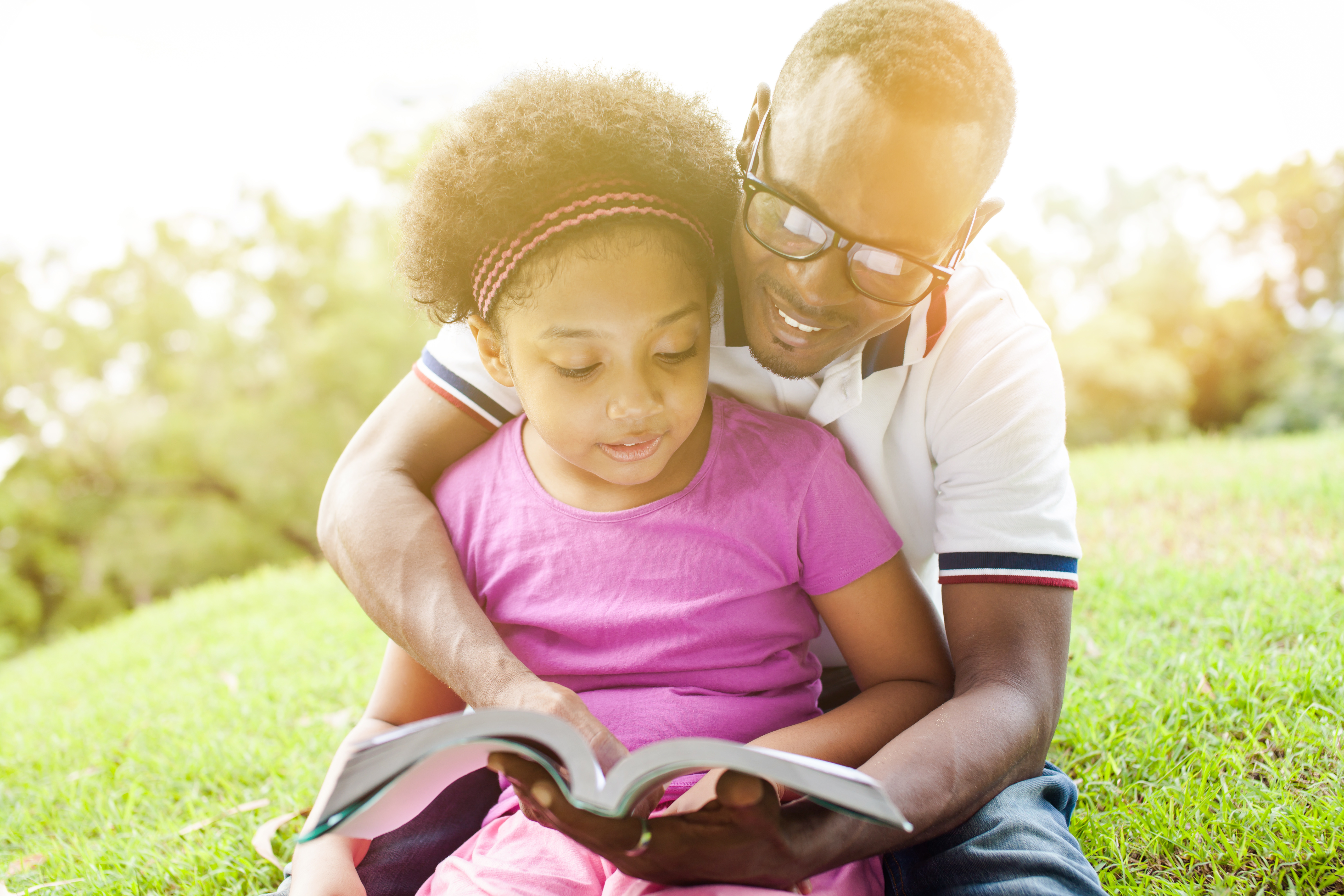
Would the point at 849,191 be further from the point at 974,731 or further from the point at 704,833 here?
the point at 704,833

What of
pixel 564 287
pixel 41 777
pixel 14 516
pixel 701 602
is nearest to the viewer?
pixel 564 287

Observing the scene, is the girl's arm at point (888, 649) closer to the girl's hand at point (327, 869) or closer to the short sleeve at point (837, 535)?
the short sleeve at point (837, 535)

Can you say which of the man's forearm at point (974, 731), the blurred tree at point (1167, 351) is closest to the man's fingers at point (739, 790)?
the man's forearm at point (974, 731)

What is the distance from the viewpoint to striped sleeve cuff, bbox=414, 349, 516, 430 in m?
2.13

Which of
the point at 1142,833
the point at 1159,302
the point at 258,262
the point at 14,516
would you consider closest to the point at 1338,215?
the point at 1159,302

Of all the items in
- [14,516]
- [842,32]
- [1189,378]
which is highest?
[842,32]

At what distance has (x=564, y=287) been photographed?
161 centimetres

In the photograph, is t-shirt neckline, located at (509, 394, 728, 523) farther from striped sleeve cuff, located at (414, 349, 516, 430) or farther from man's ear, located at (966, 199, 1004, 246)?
man's ear, located at (966, 199, 1004, 246)

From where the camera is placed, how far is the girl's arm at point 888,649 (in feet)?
5.41

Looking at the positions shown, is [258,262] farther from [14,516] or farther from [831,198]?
[831,198]

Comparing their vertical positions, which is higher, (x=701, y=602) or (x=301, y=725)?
(x=701, y=602)

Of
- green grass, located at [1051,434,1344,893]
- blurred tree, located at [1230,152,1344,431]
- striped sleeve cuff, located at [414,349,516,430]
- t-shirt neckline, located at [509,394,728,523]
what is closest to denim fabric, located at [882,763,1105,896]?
green grass, located at [1051,434,1344,893]

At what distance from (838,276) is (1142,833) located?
1.36 metres

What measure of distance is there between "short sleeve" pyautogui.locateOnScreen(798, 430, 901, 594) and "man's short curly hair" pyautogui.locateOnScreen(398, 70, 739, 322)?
50 cm
